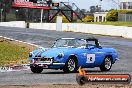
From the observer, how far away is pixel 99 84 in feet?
37.2

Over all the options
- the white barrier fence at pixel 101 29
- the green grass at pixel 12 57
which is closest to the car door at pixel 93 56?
the green grass at pixel 12 57

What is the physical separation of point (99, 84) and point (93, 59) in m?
6.85

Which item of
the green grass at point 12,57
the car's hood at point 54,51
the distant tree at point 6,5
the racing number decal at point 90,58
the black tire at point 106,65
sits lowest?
the green grass at point 12,57

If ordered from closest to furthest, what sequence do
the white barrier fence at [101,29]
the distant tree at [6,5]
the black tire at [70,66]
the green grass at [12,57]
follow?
1. the black tire at [70,66]
2. the green grass at [12,57]
3. the white barrier fence at [101,29]
4. the distant tree at [6,5]

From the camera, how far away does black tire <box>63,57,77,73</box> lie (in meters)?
16.9

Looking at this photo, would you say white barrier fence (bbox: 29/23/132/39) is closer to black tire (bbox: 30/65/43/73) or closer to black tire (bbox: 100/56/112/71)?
black tire (bbox: 100/56/112/71)

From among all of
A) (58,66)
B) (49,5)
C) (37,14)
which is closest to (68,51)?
(58,66)

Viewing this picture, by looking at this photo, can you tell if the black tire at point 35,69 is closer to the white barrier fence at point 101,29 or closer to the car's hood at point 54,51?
the car's hood at point 54,51

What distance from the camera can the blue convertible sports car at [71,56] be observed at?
54.9 feet

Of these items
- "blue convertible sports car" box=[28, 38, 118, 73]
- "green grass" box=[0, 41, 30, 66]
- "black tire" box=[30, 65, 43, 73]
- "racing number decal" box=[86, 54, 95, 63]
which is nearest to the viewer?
"blue convertible sports car" box=[28, 38, 118, 73]

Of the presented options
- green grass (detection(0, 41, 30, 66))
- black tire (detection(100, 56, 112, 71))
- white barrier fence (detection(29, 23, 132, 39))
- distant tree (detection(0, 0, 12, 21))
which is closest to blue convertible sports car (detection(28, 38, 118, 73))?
black tire (detection(100, 56, 112, 71))

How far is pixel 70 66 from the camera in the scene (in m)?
17.0

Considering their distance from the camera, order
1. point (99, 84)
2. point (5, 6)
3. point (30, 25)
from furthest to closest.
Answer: point (5, 6) < point (30, 25) < point (99, 84)

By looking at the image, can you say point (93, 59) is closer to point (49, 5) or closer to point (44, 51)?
point (44, 51)
